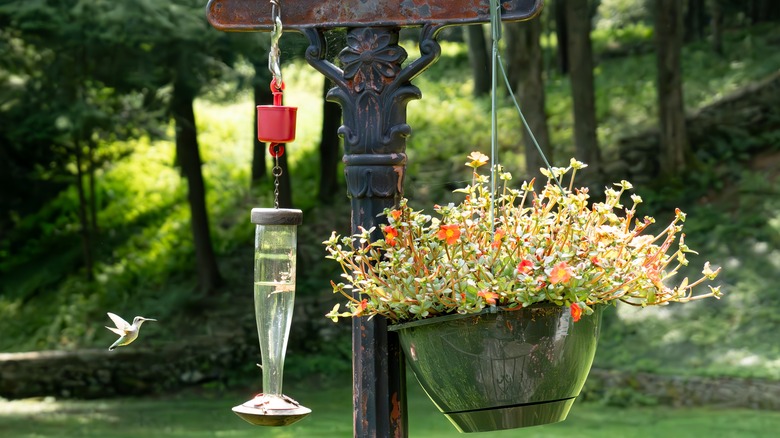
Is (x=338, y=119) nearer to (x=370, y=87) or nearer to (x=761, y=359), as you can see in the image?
(x=761, y=359)

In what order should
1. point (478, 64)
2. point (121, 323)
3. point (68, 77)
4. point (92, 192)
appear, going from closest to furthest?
point (121, 323) → point (68, 77) → point (92, 192) → point (478, 64)

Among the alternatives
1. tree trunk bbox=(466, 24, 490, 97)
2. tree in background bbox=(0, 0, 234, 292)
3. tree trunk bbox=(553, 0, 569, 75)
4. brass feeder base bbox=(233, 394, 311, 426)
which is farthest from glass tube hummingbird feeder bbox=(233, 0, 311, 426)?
tree trunk bbox=(466, 24, 490, 97)

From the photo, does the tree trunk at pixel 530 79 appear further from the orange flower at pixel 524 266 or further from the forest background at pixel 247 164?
the orange flower at pixel 524 266

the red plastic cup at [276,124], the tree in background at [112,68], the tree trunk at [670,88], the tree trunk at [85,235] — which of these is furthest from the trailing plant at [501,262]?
the tree trunk at [85,235]

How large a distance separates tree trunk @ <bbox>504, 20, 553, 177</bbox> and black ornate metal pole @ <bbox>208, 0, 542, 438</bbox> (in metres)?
11.0

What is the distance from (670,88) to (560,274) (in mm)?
13412

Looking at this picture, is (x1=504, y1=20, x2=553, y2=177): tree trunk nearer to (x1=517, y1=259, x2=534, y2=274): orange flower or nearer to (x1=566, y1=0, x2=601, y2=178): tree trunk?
(x1=566, y1=0, x2=601, y2=178): tree trunk

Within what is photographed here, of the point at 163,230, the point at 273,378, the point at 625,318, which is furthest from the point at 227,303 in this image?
the point at 273,378

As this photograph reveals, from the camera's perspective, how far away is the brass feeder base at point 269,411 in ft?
10.0

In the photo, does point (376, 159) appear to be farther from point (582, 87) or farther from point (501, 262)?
point (582, 87)

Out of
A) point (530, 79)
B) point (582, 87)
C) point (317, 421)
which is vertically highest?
point (582, 87)

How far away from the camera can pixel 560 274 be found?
9.16 ft

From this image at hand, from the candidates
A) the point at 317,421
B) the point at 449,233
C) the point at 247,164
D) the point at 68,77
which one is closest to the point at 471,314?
the point at 449,233

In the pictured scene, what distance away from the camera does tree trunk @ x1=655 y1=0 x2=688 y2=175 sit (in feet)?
50.8
